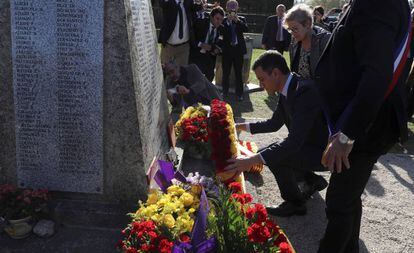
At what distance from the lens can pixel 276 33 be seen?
9906mm

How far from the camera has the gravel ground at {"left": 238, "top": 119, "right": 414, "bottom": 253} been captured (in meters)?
3.35

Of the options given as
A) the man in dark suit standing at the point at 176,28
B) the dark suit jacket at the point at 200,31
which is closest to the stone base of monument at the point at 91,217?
the man in dark suit standing at the point at 176,28

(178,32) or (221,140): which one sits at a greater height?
(178,32)

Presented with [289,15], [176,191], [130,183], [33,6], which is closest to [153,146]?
[130,183]

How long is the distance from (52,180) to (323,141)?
218cm

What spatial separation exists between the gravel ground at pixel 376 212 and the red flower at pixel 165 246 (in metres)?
1.49

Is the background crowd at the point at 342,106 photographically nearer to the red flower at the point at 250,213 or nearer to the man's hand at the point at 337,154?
the man's hand at the point at 337,154

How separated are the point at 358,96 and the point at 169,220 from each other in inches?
49.0

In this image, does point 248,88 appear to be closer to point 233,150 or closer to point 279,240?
point 233,150

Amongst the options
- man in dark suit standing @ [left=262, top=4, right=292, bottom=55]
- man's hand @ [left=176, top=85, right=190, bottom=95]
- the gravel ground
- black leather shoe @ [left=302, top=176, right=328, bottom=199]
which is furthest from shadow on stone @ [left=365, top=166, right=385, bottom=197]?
man in dark suit standing @ [left=262, top=4, right=292, bottom=55]

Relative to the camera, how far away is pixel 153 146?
333 cm

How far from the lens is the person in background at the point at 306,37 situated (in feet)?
14.3

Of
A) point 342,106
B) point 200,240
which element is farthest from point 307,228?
point 200,240

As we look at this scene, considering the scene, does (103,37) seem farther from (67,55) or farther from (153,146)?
(153,146)
